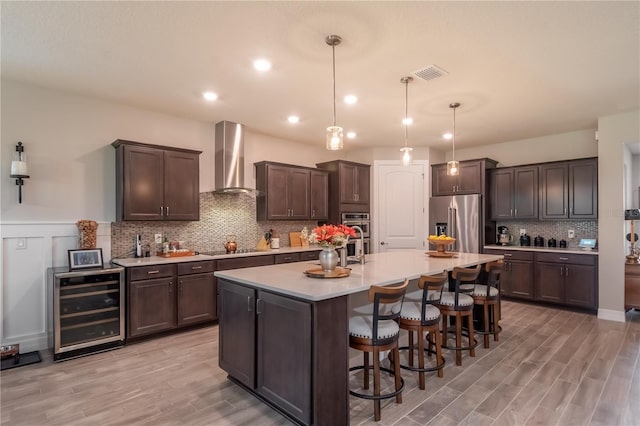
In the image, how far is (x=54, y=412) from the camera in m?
2.48

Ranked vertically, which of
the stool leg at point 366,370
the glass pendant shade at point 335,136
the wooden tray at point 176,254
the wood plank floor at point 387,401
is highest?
the glass pendant shade at point 335,136

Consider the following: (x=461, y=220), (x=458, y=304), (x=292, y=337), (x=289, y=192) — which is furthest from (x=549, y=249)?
(x=292, y=337)

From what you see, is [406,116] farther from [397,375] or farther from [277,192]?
[397,375]

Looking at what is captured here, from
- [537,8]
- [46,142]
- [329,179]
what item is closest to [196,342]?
[46,142]

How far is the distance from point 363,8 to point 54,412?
3588 mm

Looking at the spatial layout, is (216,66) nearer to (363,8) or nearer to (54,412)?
(363,8)

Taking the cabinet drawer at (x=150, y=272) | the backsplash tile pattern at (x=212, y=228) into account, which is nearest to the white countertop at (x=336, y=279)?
the cabinet drawer at (x=150, y=272)

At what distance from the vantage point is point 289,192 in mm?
5754

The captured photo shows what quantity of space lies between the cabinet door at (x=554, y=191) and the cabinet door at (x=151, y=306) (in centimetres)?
578

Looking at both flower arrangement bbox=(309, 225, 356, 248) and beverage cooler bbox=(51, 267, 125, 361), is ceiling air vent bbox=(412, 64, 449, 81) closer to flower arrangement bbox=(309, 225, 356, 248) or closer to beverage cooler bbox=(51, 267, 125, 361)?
flower arrangement bbox=(309, 225, 356, 248)

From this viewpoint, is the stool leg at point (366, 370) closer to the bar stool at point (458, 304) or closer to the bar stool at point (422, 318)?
the bar stool at point (422, 318)

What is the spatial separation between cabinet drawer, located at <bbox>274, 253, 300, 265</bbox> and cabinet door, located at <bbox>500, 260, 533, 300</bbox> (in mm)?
3524

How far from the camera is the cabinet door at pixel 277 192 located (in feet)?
18.1

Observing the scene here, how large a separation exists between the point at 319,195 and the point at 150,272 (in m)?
3.14
